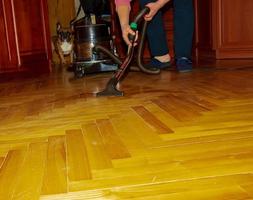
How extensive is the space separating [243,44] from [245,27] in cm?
12

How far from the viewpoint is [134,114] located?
1.08 meters

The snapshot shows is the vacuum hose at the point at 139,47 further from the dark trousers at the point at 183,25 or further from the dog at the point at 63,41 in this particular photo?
the dog at the point at 63,41

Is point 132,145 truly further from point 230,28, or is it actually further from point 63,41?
point 63,41

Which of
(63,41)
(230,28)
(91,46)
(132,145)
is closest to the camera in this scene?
(132,145)

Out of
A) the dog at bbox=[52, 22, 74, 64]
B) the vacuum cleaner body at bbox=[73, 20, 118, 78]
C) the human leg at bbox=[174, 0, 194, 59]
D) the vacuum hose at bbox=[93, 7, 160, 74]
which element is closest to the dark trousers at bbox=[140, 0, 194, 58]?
the human leg at bbox=[174, 0, 194, 59]

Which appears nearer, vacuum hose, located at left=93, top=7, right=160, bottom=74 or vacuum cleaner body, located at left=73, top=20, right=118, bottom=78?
vacuum hose, located at left=93, top=7, right=160, bottom=74

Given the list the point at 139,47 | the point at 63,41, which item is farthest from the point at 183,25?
the point at 63,41

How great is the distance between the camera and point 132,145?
2.59 feet

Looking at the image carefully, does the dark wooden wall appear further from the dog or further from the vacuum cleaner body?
the dog

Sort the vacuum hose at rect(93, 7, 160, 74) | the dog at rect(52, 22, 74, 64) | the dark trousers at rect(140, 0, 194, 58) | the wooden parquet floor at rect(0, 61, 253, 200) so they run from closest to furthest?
the wooden parquet floor at rect(0, 61, 253, 200), the vacuum hose at rect(93, 7, 160, 74), the dark trousers at rect(140, 0, 194, 58), the dog at rect(52, 22, 74, 64)

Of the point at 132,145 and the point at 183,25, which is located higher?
the point at 183,25

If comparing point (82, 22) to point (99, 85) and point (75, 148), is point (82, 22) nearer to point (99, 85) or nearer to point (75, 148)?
point (99, 85)

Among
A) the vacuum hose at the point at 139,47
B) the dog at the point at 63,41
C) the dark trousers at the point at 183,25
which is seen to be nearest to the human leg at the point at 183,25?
the dark trousers at the point at 183,25

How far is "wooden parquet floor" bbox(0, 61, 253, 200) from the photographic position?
57cm
